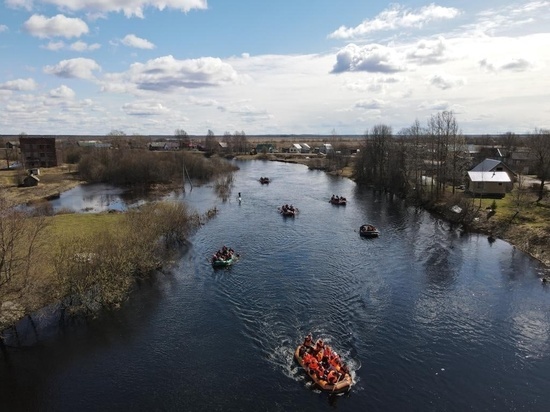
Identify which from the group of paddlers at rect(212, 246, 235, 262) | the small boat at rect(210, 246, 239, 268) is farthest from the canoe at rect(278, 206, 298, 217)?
the small boat at rect(210, 246, 239, 268)

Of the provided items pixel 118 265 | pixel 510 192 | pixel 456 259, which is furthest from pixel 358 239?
pixel 510 192

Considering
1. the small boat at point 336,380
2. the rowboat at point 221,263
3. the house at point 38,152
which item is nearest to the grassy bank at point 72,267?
the rowboat at point 221,263

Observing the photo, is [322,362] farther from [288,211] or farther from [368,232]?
Answer: [288,211]

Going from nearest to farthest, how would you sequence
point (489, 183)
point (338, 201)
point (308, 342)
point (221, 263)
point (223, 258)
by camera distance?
point (308, 342) < point (221, 263) < point (223, 258) < point (489, 183) < point (338, 201)

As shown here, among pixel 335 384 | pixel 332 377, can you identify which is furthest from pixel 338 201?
pixel 335 384

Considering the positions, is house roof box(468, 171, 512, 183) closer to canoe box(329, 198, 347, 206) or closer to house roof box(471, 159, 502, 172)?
house roof box(471, 159, 502, 172)

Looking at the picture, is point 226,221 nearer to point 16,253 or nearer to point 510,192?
point 16,253

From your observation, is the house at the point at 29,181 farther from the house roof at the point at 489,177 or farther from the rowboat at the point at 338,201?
the house roof at the point at 489,177
